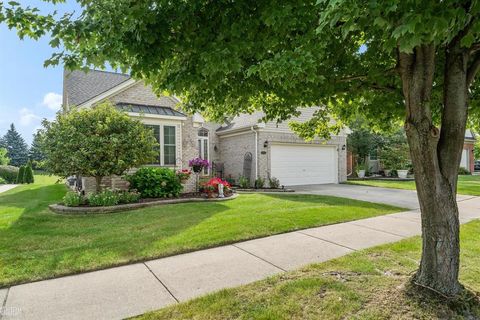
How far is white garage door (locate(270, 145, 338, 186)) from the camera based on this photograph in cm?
1592

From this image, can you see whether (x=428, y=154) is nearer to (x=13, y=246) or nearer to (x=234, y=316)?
(x=234, y=316)

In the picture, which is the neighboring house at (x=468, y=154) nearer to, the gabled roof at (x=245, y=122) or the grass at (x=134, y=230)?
the gabled roof at (x=245, y=122)

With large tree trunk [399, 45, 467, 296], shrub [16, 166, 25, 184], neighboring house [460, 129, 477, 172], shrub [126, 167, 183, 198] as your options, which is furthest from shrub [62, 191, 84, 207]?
neighboring house [460, 129, 477, 172]

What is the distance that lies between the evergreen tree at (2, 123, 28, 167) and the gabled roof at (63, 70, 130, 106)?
1898 inches

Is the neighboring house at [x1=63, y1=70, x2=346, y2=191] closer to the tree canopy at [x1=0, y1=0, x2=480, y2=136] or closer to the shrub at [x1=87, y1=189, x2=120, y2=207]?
the shrub at [x1=87, y1=189, x2=120, y2=207]

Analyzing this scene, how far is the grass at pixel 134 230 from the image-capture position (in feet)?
14.8

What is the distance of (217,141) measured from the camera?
18562 mm

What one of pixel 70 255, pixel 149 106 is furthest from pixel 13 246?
pixel 149 106

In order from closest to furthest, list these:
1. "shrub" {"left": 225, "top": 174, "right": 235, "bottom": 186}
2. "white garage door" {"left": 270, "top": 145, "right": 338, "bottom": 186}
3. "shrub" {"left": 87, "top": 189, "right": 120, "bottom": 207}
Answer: "shrub" {"left": 87, "top": 189, "right": 120, "bottom": 207} → "white garage door" {"left": 270, "top": 145, "right": 338, "bottom": 186} → "shrub" {"left": 225, "top": 174, "right": 235, "bottom": 186}

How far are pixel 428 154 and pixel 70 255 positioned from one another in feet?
16.8

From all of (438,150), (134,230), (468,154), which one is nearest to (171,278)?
(134,230)

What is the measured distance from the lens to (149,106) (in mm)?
12469

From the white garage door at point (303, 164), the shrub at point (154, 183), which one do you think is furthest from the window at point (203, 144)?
the shrub at point (154, 183)

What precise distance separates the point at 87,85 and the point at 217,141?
7762 millimetres
